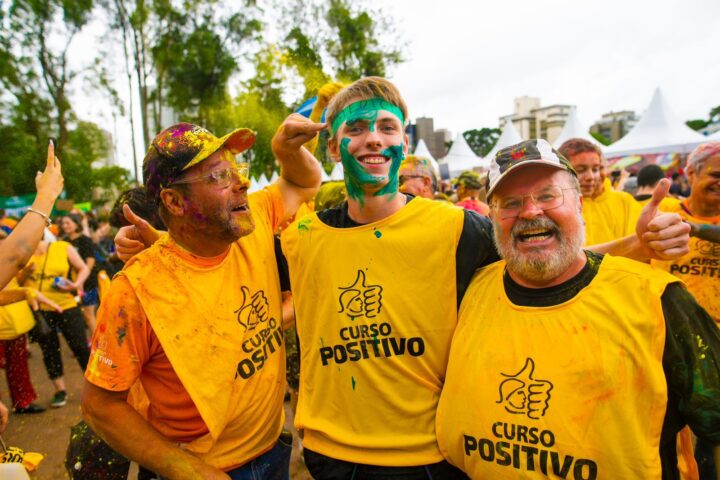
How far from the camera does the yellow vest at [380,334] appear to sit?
1.79 m

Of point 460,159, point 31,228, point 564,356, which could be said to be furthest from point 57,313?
point 460,159

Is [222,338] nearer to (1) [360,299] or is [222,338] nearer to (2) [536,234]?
(1) [360,299]

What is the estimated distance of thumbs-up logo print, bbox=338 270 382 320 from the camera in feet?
6.13

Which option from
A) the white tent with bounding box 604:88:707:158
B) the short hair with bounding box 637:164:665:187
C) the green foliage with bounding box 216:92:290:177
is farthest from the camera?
the green foliage with bounding box 216:92:290:177

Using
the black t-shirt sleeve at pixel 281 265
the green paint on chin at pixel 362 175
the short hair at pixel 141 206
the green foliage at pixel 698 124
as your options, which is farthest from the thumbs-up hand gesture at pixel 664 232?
the green foliage at pixel 698 124

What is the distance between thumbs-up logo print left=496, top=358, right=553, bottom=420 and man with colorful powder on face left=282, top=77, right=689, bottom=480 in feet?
1.11

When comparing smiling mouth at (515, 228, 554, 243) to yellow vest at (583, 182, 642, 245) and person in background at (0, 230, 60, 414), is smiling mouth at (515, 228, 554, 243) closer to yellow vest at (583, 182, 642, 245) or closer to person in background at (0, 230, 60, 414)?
yellow vest at (583, 182, 642, 245)

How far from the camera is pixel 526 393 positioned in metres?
1.51

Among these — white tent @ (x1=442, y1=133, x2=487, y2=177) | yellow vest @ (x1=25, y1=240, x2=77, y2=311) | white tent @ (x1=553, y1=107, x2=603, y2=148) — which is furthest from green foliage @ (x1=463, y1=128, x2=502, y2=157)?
yellow vest @ (x1=25, y1=240, x2=77, y2=311)

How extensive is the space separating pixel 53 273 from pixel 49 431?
1891 mm

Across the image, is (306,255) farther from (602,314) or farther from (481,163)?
(481,163)

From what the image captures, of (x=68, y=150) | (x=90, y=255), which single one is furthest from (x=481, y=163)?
(x=68, y=150)

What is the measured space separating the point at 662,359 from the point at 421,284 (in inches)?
33.3

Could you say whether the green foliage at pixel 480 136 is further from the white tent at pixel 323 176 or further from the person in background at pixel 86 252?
the person in background at pixel 86 252
